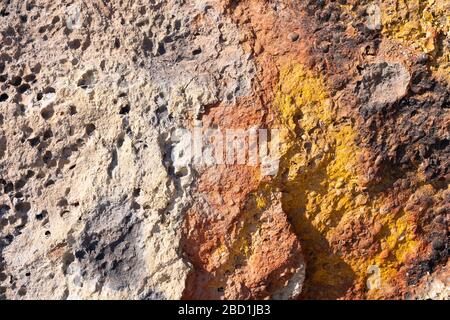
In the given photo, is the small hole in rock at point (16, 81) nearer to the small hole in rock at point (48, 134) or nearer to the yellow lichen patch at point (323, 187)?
the small hole in rock at point (48, 134)

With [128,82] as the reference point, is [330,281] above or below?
below

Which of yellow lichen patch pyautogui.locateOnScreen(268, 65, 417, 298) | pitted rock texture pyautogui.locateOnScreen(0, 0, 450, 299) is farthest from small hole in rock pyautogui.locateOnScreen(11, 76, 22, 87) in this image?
yellow lichen patch pyautogui.locateOnScreen(268, 65, 417, 298)

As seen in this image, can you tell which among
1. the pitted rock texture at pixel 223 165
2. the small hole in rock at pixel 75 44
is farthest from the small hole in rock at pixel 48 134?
the small hole in rock at pixel 75 44

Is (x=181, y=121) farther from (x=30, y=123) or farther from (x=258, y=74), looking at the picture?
(x=30, y=123)

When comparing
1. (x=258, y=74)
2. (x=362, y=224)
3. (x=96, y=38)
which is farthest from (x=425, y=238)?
(x=96, y=38)

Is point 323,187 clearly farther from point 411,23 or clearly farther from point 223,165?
point 411,23

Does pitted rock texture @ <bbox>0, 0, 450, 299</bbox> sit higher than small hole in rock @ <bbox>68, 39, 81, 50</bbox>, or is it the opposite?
small hole in rock @ <bbox>68, 39, 81, 50</bbox>

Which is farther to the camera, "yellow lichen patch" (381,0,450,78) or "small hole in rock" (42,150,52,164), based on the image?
"yellow lichen patch" (381,0,450,78)

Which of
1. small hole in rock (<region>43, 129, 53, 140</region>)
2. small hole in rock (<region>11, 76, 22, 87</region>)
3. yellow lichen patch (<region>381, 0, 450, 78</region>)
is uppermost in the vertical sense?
yellow lichen patch (<region>381, 0, 450, 78</region>)

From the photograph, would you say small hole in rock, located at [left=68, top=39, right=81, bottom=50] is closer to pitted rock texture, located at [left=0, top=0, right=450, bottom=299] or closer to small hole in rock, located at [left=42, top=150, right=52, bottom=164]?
pitted rock texture, located at [left=0, top=0, right=450, bottom=299]
